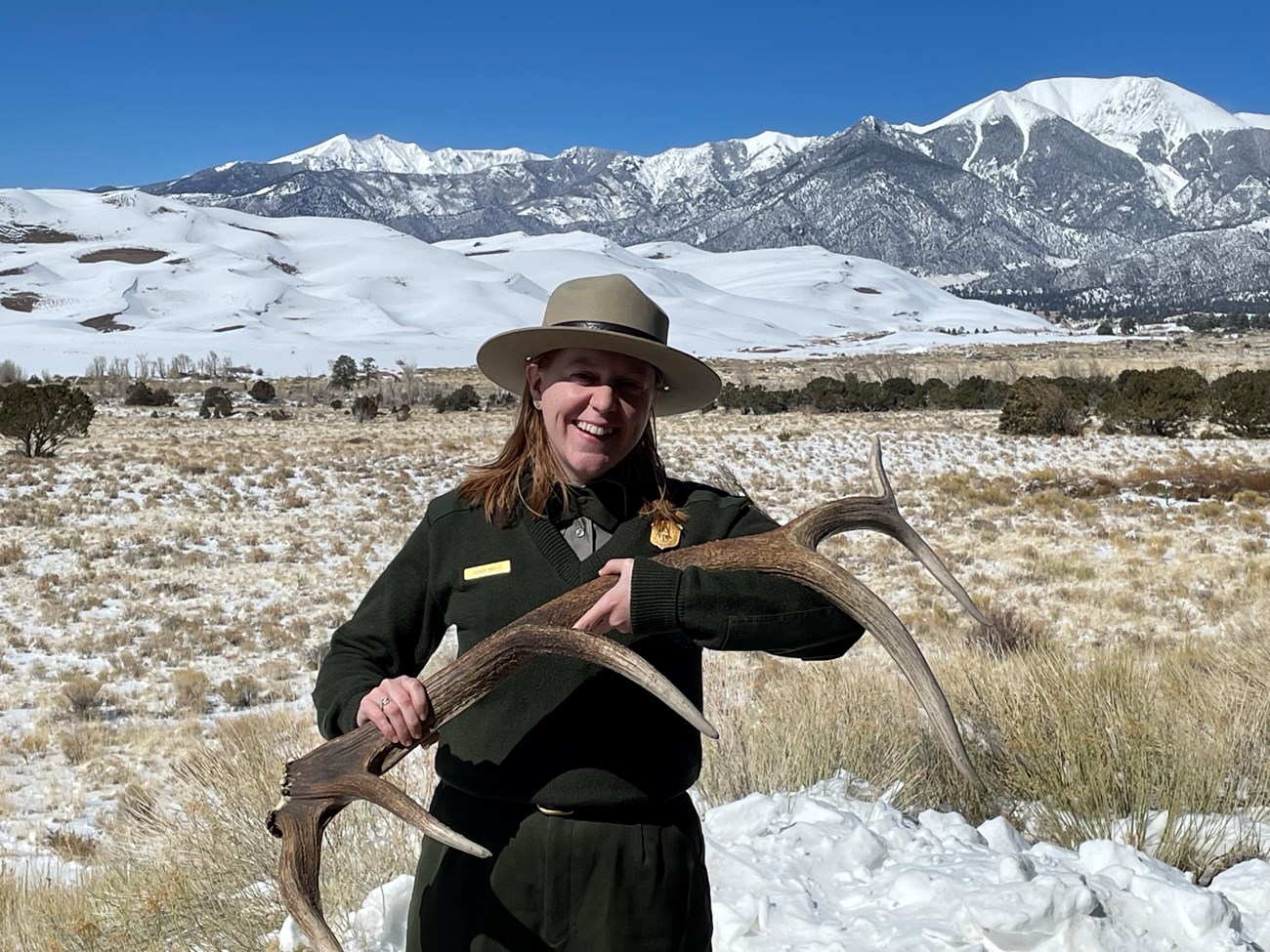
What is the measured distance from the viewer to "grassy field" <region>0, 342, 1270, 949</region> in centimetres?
377

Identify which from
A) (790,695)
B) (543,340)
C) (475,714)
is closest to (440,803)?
(475,714)

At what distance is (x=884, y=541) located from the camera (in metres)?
13.1

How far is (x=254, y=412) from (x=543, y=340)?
127 feet

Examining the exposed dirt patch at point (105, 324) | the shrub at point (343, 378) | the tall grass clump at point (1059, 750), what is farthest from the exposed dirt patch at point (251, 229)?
the tall grass clump at point (1059, 750)

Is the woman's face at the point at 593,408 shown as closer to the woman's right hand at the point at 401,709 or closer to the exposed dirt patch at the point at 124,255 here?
the woman's right hand at the point at 401,709

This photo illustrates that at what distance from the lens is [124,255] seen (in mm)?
124438

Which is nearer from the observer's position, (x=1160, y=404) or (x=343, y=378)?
(x=1160, y=404)

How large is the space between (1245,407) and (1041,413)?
451cm

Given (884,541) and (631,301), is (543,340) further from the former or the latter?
(884,541)

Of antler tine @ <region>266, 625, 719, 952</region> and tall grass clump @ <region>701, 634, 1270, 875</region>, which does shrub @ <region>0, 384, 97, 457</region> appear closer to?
tall grass clump @ <region>701, 634, 1270, 875</region>

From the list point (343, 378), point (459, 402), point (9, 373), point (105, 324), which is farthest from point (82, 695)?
point (105, 324)

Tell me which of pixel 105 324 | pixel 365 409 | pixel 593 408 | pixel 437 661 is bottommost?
pixel 437 661

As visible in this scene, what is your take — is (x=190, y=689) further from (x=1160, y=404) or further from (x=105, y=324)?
(x=105, y=324)

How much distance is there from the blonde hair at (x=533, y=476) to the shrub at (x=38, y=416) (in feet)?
73.6
